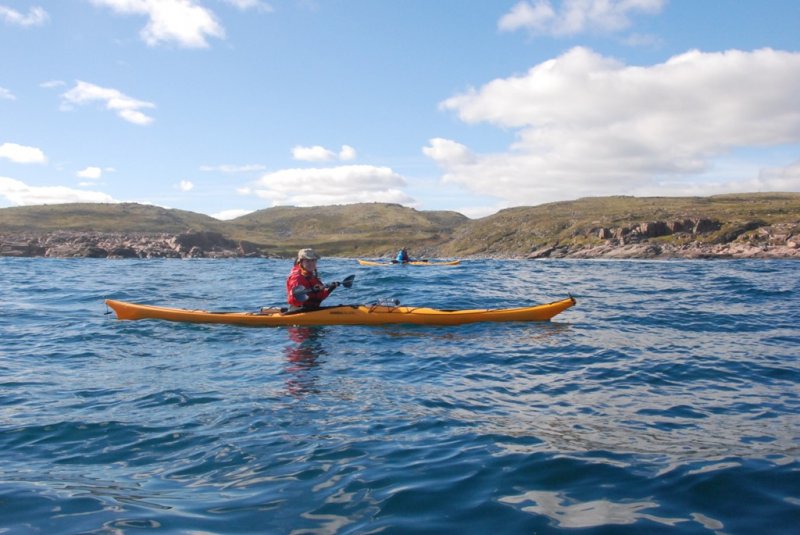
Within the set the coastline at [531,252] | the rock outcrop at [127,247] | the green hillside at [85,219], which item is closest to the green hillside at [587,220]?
Answer: the coastline at [531,252]

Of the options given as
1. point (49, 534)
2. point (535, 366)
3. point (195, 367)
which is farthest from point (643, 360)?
point (49, 534)

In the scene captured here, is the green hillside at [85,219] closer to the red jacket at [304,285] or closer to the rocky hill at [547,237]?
the rocky hill at [547,237]

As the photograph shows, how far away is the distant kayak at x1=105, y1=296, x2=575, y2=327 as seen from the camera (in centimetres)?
1532

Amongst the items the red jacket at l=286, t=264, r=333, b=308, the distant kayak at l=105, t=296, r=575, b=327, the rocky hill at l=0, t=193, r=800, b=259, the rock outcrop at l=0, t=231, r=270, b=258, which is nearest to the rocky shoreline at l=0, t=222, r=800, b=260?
the rock outcrop at l=0, t=231, r=270, b=258

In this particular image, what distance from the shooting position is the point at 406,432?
6488 millimetres

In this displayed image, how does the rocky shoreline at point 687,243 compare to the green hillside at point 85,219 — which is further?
the green hillside at point 85,219

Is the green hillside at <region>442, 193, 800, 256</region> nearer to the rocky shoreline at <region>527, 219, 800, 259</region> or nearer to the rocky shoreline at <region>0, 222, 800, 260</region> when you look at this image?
the rocky shoreline at <region>527, 219, 800, 259</region>

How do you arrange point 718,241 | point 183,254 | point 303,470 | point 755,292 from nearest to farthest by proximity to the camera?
point 303,470 < point 755,292 < point 718,241 < point 183,254

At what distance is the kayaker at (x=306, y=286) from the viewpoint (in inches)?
606

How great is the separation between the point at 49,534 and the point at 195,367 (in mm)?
6559

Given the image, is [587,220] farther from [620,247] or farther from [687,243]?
[687,243]

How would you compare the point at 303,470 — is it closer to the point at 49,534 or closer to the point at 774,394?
the point at 49,534

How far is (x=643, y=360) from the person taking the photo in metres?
10.4

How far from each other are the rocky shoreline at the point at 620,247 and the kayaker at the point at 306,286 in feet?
194
